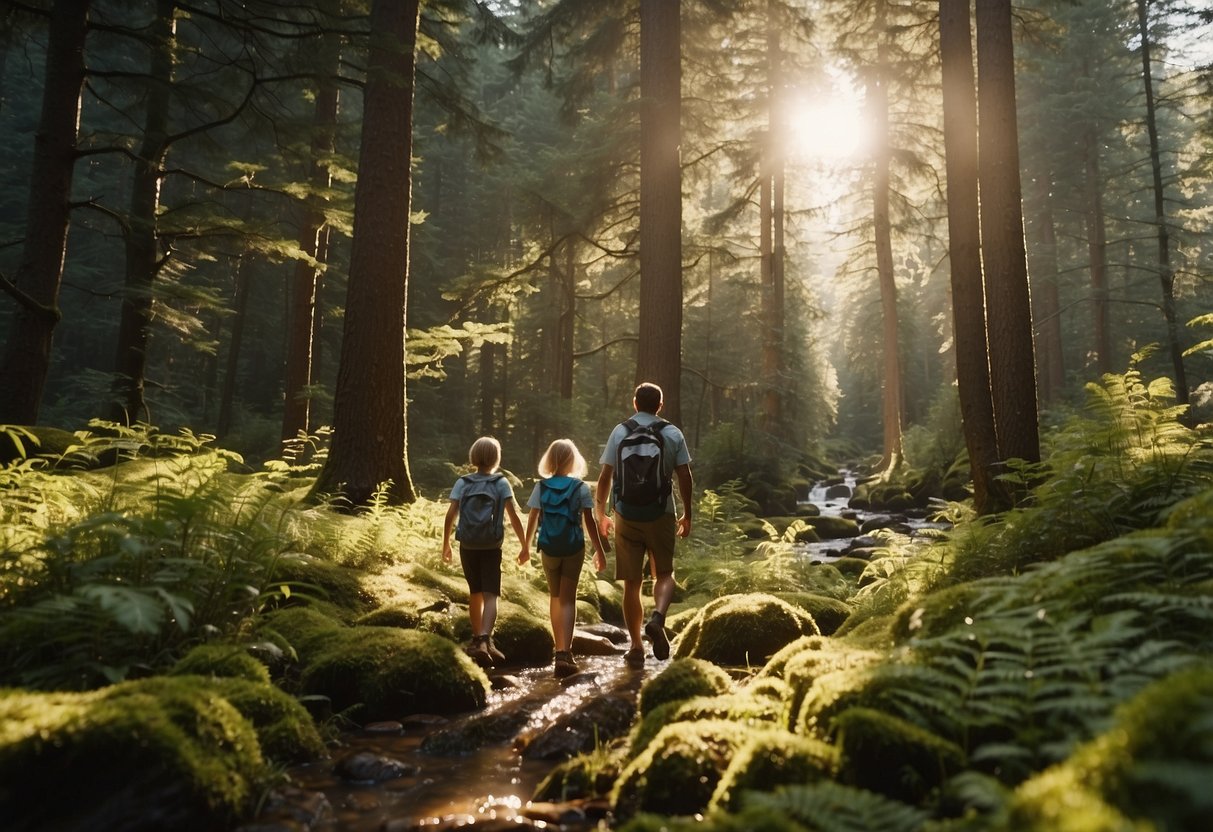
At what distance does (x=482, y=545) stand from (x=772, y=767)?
4271 mm

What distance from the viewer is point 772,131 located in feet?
70.6

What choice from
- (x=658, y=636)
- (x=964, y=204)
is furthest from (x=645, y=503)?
(x=964, y=204)

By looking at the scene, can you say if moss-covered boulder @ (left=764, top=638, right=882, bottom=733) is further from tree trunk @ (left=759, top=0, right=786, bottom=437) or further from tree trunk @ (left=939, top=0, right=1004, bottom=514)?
tree trunk @ (left=759, top=0, right=786, bottom=437)

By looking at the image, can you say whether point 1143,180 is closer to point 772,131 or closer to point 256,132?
point 772,131

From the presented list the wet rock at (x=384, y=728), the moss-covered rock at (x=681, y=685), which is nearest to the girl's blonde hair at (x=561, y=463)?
the moss-covered rock at (x=681, y=685)

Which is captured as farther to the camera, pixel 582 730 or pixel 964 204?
pixel 964 204

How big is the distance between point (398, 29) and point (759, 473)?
1496 cm

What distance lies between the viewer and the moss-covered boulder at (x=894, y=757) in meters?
2.47

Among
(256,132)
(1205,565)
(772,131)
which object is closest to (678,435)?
(1205,565)

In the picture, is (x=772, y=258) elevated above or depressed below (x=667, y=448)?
above

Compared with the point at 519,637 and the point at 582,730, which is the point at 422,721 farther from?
the point at 519,637

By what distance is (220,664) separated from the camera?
3.84 m

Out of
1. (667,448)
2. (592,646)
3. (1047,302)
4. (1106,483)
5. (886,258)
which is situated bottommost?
(592,646)

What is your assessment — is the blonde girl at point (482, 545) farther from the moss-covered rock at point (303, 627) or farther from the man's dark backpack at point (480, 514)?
the moss-covered rock at point (303, 627)
